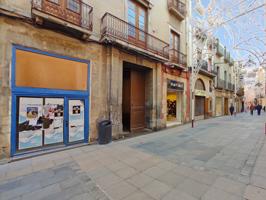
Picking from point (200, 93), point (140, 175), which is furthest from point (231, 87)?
point (140, 175)

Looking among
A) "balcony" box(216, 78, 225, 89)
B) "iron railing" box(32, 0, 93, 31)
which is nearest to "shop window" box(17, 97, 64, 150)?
"iron railing" box(32, 0, 93, 31)

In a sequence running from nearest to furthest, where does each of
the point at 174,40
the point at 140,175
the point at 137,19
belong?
the point at 140,175
the point at 137,19
the point at 174,40

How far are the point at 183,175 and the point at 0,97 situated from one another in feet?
18.3

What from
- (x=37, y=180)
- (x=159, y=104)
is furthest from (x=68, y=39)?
(x=159, y=104)

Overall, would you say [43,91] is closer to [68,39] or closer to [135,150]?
[68,39]

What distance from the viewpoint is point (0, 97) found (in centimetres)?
436

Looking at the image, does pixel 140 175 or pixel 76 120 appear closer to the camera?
pixel 140 175

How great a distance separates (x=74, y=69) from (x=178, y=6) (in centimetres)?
997

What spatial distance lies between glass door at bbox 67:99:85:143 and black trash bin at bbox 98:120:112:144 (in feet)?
2.33

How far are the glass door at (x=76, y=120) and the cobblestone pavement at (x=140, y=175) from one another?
80cm

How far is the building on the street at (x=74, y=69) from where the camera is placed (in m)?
4.59

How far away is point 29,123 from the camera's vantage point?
491 centimetres

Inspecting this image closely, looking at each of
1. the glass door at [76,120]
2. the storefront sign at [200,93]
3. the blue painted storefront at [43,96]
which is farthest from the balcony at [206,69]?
the glass door at [76,120]

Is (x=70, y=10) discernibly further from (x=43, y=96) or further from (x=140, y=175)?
(x=140, y=175)
